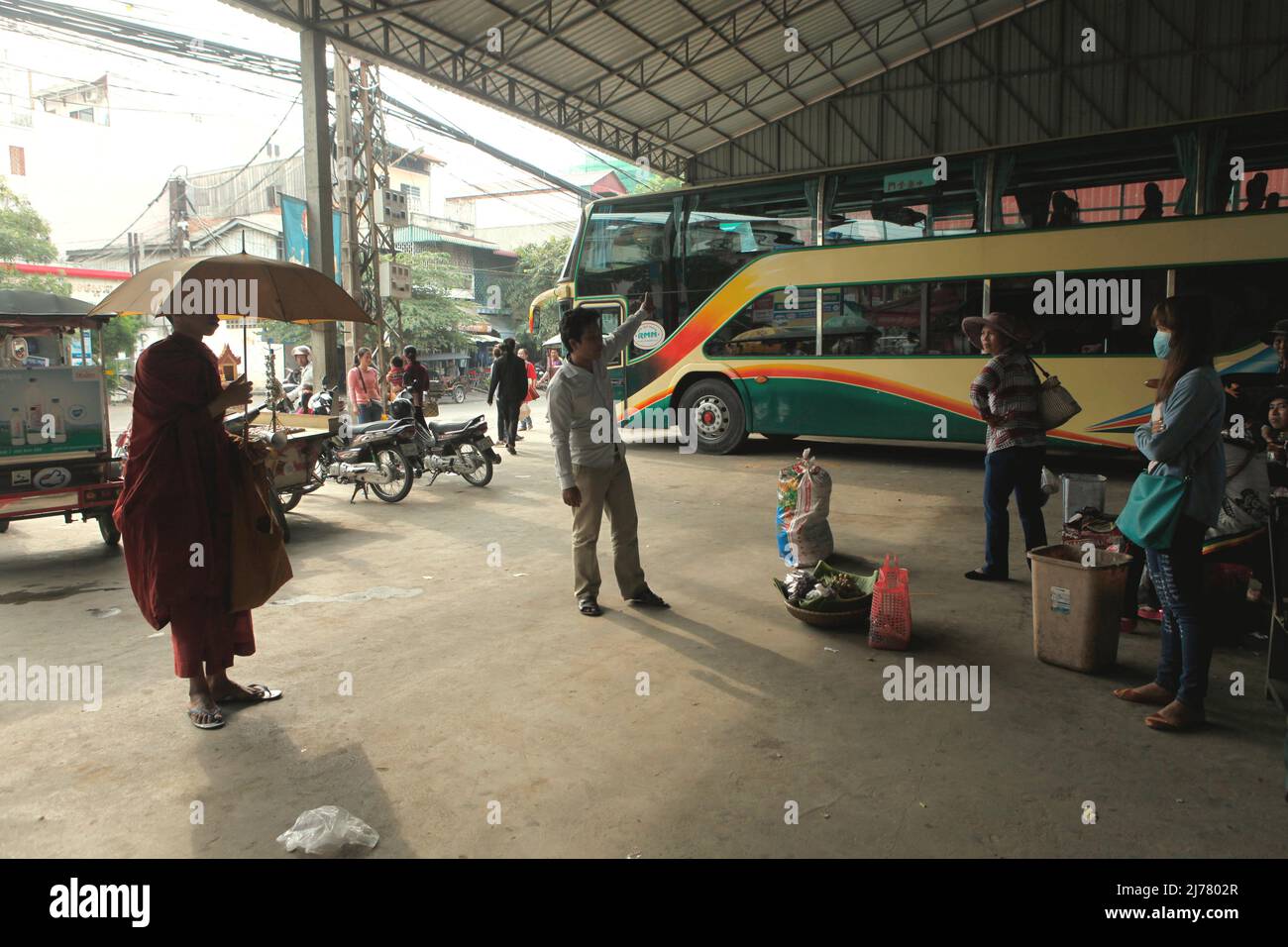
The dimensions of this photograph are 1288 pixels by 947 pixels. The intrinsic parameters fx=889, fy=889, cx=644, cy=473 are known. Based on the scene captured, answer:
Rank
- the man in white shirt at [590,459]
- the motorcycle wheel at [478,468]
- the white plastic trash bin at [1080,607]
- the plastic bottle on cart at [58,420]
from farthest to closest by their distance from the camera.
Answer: the motorcycle wheel at [478,468] → the plastic bottle on cart at [58,420] → the man in white shirt at [590,459] → the white plastic trash bin at [1080,607]

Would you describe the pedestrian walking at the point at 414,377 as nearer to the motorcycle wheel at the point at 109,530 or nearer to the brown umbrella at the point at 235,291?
the motorcycle wheel at the point at 109,530

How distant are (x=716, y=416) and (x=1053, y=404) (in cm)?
713

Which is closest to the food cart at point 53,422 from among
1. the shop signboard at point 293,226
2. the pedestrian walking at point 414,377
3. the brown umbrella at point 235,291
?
the brown umbrella at point 235,291

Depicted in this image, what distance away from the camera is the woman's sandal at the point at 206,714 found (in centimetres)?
368

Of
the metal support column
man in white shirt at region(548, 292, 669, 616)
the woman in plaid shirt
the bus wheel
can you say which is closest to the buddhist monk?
man in white shirt at region(548, 292, 669, 616)

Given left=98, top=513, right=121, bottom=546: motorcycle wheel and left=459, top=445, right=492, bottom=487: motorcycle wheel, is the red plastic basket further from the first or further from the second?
left=459, top=445, right=492, bottom=487: motorcycle wheel

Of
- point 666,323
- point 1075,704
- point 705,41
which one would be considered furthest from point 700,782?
point 705,41

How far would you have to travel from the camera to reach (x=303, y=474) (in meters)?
7.72

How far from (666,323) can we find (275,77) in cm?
1083

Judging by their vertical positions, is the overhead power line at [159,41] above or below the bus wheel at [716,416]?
above

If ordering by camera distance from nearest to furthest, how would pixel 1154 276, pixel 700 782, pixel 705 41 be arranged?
pixel 700 782 → pixel 1154 276 → pixel 705 41

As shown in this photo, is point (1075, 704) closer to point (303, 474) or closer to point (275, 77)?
point (303, 474)

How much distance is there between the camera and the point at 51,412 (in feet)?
22.7

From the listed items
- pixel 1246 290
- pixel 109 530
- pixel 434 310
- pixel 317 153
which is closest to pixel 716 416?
pixel 1246 290
